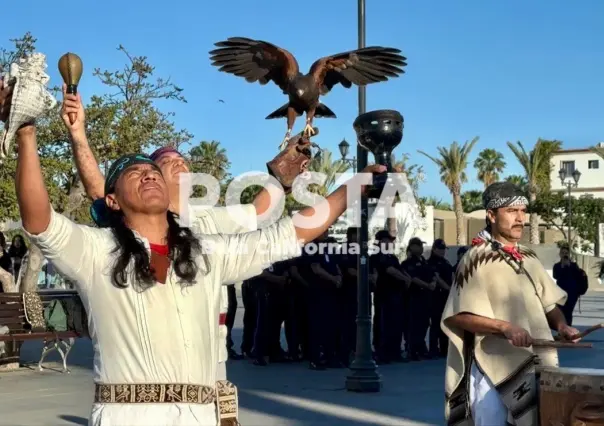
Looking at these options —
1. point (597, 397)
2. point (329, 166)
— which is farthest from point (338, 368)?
point (329, 166)

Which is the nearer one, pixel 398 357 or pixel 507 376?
pixel 507 376

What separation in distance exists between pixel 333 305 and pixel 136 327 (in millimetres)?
9833

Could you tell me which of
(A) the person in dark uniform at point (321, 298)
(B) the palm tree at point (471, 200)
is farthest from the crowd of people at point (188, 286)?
(B) the palm tree at point (471, 200)

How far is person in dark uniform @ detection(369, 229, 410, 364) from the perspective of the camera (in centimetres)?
1320

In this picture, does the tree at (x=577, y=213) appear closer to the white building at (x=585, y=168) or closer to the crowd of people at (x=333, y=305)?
the white building at (x=585, y=168)

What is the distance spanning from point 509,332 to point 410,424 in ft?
12.6

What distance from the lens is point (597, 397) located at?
4.33 meters

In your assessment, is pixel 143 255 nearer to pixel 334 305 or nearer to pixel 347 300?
pixel 334 305

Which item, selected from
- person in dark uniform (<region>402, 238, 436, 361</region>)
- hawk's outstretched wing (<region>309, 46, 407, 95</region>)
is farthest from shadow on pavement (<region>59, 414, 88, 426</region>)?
person in dark uniform (<region>402, 238, 436, 361</region>)

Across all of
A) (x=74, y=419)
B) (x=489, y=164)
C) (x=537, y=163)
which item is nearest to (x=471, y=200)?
(x=489, y=164)

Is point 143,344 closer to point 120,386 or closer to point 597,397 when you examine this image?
point 120,386

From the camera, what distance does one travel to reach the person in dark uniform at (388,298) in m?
13.2

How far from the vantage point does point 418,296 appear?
1394 cm

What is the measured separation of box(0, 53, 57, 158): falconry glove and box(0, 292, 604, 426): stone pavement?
583 cm
